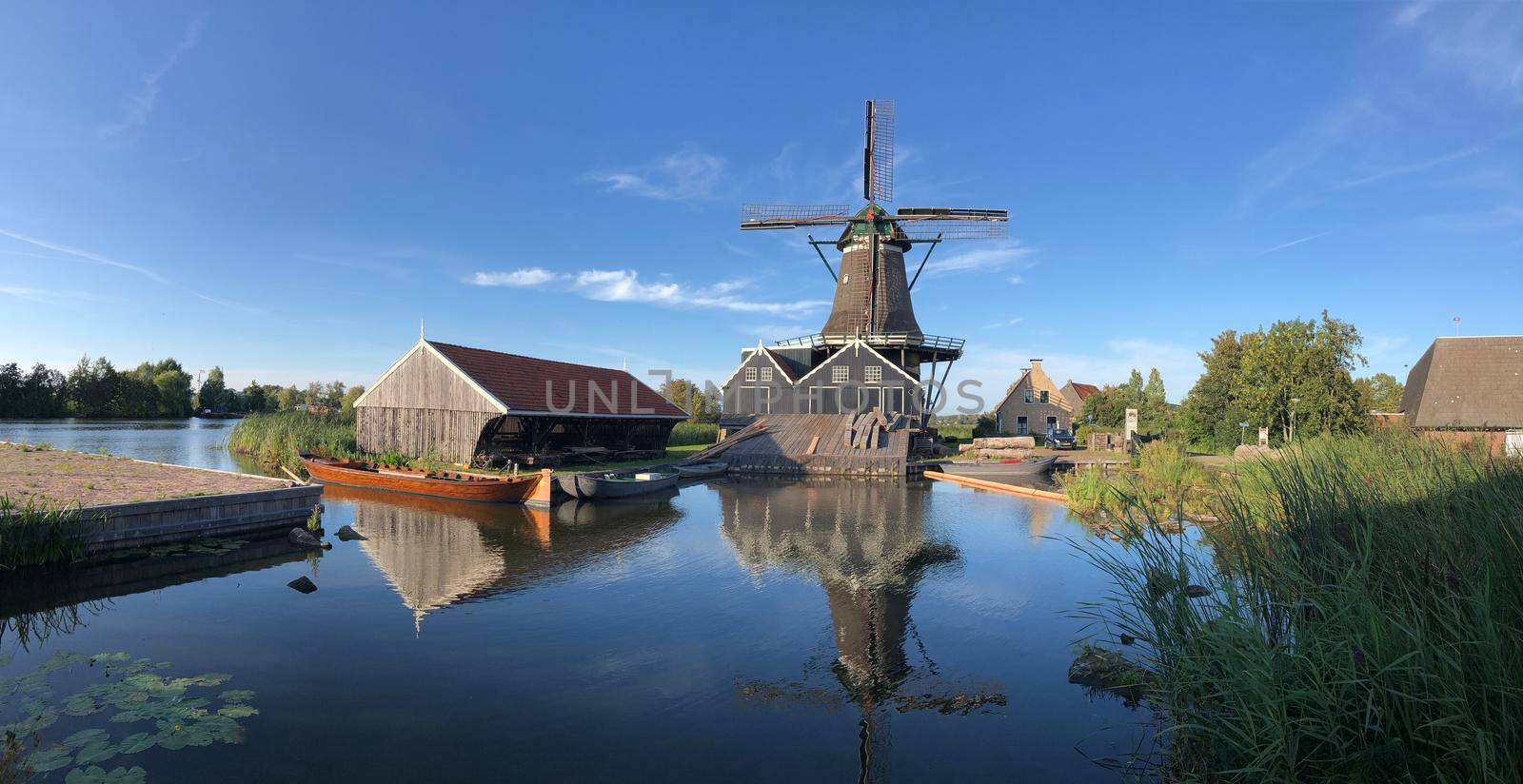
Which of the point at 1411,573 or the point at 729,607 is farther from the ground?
the point at 1411,573

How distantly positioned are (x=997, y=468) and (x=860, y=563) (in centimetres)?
1962

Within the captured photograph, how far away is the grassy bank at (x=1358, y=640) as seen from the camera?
12.6 ft

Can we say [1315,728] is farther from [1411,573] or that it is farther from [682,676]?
[682,676]

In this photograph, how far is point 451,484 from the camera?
20.8 meters

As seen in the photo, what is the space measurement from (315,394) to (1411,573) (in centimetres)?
14169

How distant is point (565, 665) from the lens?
824cm

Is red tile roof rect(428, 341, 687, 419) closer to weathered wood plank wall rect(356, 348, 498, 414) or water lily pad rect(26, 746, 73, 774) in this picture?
weathered wood plank wall rect(356, 348, 498, 414)

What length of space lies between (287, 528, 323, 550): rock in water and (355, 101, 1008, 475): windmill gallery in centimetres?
1097

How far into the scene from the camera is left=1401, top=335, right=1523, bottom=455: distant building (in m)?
31.2

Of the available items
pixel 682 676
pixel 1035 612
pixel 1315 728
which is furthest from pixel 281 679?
pixel 1035 612

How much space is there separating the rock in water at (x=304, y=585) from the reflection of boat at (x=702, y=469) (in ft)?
58.2

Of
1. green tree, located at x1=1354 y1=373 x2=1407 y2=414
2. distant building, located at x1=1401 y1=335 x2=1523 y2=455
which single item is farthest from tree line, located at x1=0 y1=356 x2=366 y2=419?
green tree, located at x1=1354 y1=373 x2=1407 y2=414

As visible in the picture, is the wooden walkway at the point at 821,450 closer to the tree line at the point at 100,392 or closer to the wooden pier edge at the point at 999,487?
the wooden pier edge at the point at 999,487

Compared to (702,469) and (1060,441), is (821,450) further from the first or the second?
(1060,441)
